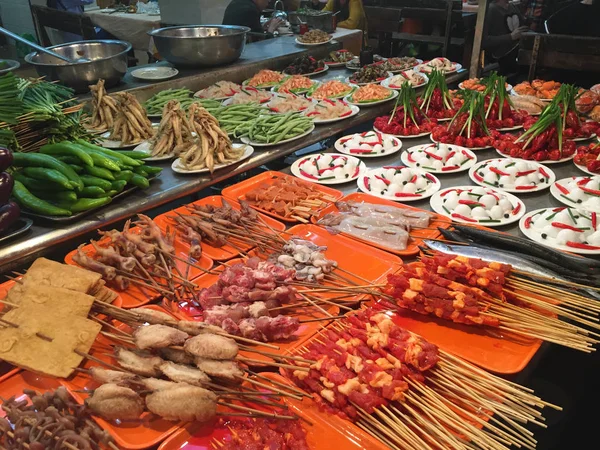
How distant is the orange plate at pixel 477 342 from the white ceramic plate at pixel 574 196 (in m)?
1.69

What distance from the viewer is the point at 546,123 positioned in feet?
15.0

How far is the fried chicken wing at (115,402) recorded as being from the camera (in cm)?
202

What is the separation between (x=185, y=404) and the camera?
1968 mm

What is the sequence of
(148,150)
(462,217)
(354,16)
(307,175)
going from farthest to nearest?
1. (354,16)
2. (148,150)
3. (307,175)
4. (462,217)

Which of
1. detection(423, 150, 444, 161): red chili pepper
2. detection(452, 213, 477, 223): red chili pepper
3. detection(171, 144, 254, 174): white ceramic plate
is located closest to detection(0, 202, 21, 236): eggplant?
detection(171, 144, 254, 174): white ceramic plate

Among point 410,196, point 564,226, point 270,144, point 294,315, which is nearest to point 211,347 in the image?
point 294,315

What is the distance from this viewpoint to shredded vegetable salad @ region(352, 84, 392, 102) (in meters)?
6.05

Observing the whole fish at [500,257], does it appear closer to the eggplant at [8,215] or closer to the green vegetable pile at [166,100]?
the eggplant at [8,215]

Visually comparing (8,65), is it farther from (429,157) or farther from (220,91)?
(429,157)

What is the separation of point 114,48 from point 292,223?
162 inches

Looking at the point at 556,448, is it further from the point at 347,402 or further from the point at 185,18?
the point at 185,18

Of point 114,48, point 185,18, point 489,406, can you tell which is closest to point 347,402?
point 489,406

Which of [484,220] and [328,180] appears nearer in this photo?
[484,220]

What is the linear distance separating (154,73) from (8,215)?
3673mm
